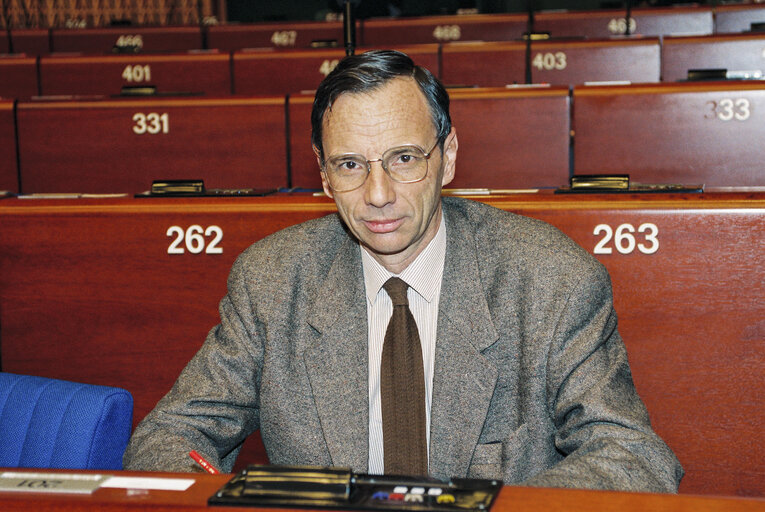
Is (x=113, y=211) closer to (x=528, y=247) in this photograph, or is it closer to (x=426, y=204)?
(x=426, y=204)

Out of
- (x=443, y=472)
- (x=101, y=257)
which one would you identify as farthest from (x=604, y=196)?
(x=101, y=257)

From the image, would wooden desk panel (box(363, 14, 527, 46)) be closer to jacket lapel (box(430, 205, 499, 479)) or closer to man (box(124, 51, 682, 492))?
man (box(124, 51, 682, 492))

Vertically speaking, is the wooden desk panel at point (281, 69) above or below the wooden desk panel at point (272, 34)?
below

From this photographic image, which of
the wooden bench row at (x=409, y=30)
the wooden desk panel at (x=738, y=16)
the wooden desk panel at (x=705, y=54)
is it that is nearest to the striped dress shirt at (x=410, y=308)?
the wooden desk panel at (x=705, y=54)

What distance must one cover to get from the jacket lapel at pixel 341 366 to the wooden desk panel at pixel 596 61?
281 cm

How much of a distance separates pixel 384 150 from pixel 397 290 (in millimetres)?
255

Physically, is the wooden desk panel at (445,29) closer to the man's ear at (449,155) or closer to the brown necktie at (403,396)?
the man's ear at (449,155)

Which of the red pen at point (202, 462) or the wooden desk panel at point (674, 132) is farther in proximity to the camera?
the wooden desk panel at point (674, 132)

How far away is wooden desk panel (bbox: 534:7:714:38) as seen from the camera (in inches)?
211

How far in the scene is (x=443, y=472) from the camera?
4.63ft

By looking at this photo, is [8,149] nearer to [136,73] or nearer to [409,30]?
[136,73]

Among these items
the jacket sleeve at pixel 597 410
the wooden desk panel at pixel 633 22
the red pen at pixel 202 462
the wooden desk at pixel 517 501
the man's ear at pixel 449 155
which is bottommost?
the red pen at pixel 202 462

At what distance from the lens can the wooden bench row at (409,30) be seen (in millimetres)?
5398

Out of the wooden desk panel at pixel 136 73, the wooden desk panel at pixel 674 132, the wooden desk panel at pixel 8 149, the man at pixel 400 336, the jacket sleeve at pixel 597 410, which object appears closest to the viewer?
the jacket sleeve at pixel 597 410
